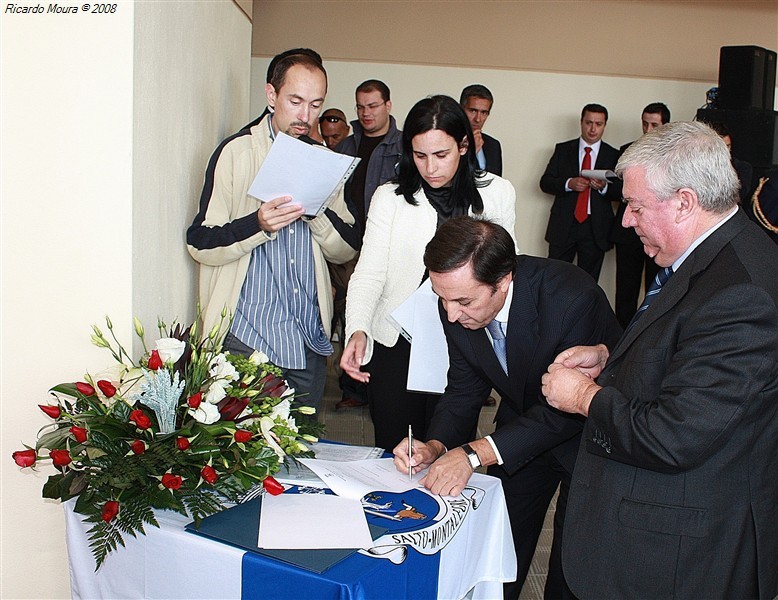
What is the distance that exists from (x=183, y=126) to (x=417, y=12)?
213 inches

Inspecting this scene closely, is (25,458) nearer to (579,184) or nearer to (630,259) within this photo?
(579,184)

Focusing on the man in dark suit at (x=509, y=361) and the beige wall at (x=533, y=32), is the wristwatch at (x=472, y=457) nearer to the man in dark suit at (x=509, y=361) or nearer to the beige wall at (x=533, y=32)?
the man in dark suit at (x=509, y=361)

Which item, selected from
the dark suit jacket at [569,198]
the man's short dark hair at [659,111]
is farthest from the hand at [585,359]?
the man's short dark hair at [659,111]

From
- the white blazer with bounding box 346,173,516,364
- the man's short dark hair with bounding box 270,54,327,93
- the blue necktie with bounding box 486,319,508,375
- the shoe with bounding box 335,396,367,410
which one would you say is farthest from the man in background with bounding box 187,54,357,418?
the shoe with bounding box 335,396,367,410

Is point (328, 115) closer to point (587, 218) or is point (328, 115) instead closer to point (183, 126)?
point (587, 218)

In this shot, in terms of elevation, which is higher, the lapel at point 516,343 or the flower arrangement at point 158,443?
the lapel at point 516,343

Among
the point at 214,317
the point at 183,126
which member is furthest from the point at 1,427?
the point at 183,126

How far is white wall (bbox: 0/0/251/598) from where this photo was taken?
215 centimetres

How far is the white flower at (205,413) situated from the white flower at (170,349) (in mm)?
132

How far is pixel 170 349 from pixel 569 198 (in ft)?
18.7

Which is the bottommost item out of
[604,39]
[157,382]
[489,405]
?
[489,405]

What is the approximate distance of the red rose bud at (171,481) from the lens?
1.72 metres

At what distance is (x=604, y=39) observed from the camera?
25.6ft

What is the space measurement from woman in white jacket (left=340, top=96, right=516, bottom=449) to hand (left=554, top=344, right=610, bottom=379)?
2.41ft
